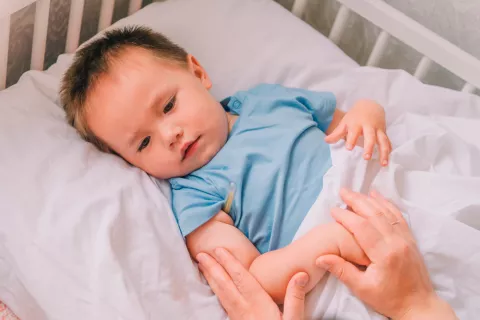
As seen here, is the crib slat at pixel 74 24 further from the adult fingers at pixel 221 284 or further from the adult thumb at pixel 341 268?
the adult thumb at pixel 341 268

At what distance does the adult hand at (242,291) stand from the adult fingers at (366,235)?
0.29ft

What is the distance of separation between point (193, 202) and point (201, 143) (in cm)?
10

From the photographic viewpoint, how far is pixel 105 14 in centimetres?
109

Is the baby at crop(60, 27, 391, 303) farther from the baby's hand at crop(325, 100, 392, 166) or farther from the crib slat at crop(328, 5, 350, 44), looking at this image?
the crib slat at crop(328, 5, 350, 44)

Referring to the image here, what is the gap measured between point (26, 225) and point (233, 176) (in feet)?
1.07

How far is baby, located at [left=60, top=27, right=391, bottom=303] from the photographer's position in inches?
34.4

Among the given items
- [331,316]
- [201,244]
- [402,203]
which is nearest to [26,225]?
[201,244]

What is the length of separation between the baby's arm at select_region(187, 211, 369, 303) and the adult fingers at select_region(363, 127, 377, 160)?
0.14 m

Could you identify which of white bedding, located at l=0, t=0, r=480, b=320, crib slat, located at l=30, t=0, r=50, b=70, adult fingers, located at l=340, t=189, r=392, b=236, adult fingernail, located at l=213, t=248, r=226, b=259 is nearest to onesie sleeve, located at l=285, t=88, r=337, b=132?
white bedding, located at l=0, t=0, r=480, b=320

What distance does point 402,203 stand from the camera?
84 cm

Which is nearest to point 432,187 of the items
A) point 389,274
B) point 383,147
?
point 383,147

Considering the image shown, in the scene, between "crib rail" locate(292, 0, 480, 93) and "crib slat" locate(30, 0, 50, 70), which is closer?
"crib slat" locate(30, 0, 50, 70)

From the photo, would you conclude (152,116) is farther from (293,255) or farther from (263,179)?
(293,255)

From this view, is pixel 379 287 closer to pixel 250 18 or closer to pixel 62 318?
pixel 62 318
